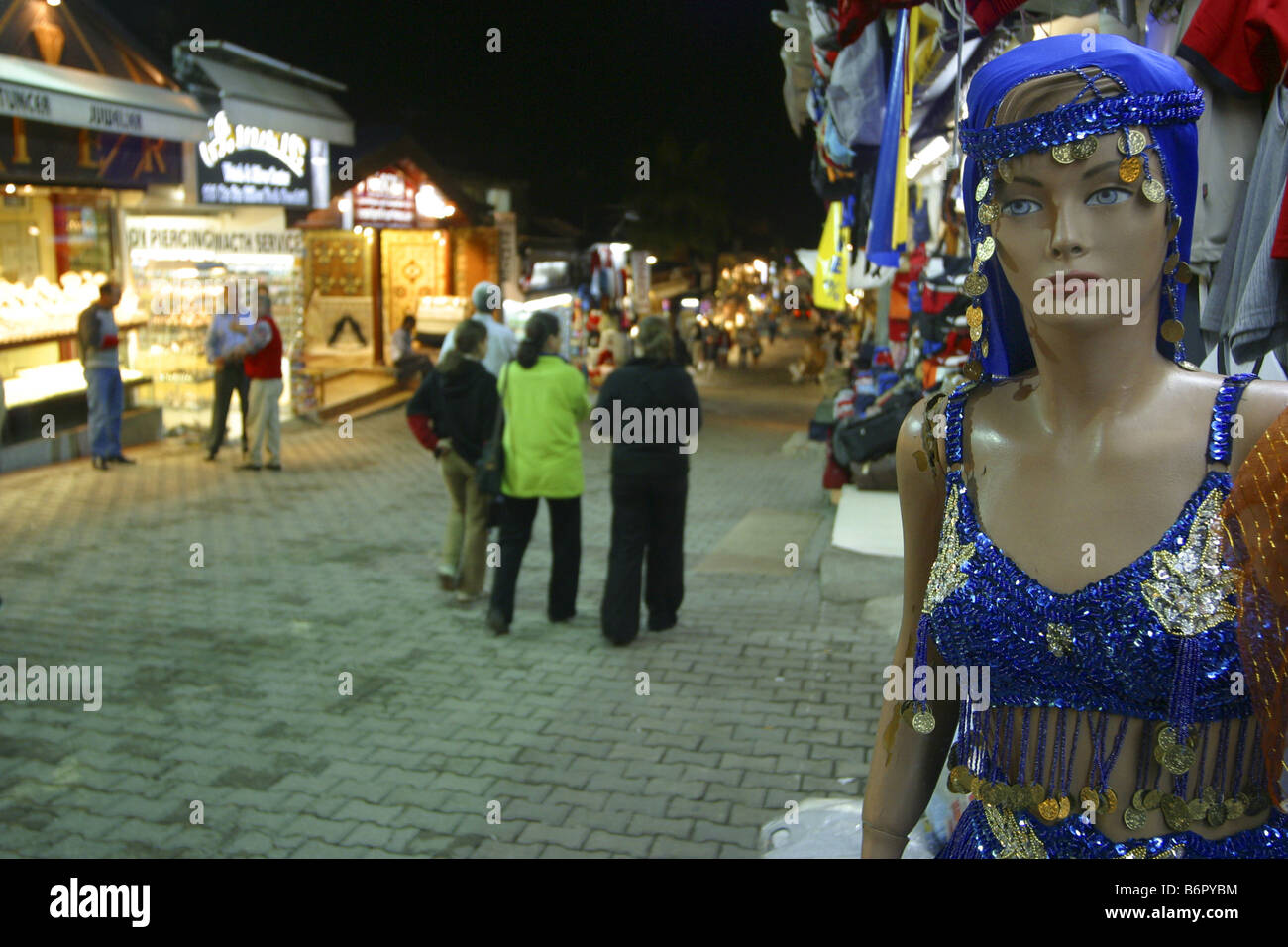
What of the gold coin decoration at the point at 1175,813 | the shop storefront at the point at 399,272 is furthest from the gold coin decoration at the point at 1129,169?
the shop storefront at the point at 399,272

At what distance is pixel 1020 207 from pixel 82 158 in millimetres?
14150

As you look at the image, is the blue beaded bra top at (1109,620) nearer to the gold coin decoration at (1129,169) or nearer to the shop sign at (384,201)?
the gold coin decoration at (1129,169)

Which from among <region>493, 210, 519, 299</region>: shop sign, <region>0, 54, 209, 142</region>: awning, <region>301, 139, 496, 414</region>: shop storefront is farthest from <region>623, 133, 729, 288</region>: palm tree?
<region>0, 54, 209, 142</region>: awning

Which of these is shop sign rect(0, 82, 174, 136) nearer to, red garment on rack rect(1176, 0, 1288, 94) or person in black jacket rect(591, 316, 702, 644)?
person in black jacket rect(591, 316, 702, 644)

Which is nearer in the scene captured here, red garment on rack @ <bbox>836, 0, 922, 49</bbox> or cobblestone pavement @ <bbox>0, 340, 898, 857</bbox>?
cobblestone pavement @ <bbox>0, 340, 898, 857</bbox>

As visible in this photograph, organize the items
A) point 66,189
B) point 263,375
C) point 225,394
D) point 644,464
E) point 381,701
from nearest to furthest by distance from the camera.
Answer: point 381,701 < point 644,464 < point 263,375 < point 225,394 < point 66,189

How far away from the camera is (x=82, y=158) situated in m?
13.2

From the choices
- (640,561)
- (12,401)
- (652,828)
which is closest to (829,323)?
(12,401)

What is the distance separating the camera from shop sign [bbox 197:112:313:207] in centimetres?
1528

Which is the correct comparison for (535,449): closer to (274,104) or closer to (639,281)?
(274,104)

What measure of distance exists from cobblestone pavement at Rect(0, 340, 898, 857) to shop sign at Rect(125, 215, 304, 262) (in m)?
5.57

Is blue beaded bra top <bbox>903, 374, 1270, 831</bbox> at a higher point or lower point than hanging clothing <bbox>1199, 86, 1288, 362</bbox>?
lower

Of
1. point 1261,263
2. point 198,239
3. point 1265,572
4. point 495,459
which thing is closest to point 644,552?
point 495,459

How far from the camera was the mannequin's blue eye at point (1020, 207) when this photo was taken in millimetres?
1597
